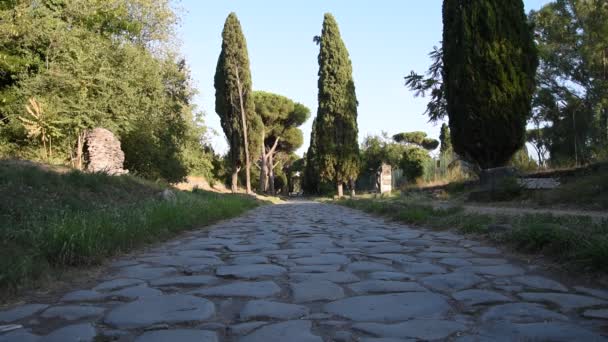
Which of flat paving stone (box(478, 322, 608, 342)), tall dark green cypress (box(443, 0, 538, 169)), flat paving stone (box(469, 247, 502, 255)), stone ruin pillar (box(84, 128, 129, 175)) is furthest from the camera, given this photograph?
stone ruin pillar (box(84, 128, 129, 175))

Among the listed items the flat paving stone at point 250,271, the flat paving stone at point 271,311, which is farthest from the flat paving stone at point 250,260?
the flat paving stone at point 271,311

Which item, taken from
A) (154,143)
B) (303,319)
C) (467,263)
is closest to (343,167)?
(154,143)

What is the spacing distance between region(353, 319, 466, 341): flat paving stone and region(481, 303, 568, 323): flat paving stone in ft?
0.69

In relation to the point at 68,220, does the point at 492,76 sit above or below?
above

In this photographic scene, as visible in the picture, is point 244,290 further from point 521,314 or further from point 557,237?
point 557,237

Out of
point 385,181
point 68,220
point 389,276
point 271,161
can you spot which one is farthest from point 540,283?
point 271,161

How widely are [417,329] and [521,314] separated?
1.83 ft

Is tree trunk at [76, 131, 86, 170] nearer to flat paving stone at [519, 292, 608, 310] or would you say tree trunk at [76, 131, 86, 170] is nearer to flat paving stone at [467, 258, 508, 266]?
flat paving stone at [467, 258, 508, 266]

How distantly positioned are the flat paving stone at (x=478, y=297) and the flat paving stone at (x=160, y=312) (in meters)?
1.29

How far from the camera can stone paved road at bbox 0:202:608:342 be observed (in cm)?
178

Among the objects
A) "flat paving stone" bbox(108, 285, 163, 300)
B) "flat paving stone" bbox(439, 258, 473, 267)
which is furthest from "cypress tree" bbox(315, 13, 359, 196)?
"flat paving stone" bbox(108, 285, 163, 300)

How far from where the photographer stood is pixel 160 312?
2.09 meters

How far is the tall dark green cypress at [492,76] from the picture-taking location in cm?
1070

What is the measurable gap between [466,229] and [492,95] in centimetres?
660
